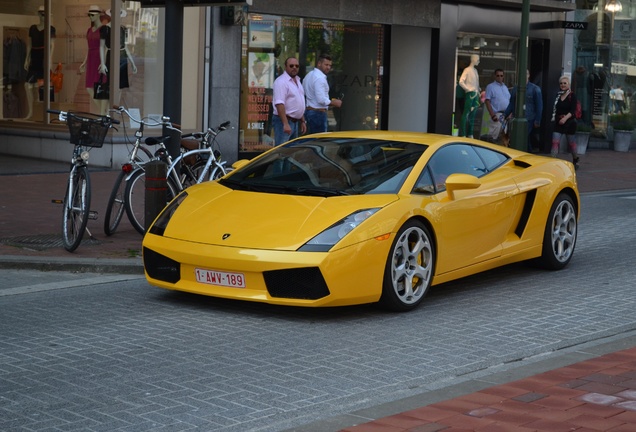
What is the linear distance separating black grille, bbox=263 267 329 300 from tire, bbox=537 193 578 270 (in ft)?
10.0

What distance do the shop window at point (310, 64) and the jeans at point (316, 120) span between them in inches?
148

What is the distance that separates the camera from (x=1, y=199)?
13.8 meters

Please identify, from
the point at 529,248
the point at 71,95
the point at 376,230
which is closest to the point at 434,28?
the point at 71,95

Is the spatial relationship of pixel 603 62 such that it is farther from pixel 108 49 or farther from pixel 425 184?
pixel 425 184

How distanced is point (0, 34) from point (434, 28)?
30.8 feet

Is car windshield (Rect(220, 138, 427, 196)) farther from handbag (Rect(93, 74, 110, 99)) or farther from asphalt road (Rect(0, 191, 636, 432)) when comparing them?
handbag (Rect(93, 74, 110, 99))

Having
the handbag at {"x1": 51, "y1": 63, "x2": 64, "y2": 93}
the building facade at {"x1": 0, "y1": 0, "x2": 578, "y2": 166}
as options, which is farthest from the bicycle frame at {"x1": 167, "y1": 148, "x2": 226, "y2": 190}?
the handbag at {"x1": 51, "y1": 63, "x2": 64, "y2": 93}

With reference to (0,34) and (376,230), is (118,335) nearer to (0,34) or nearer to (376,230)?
(376,230)

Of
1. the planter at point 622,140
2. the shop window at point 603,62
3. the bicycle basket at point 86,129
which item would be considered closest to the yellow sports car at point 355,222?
the bicycle basket at point 86,129

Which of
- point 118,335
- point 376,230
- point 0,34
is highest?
point 0,34

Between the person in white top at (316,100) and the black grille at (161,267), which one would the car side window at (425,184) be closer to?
the black grille at (161,267)

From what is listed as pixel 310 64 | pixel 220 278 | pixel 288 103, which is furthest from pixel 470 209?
pixel 310 64

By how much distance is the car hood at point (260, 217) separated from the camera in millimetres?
7695

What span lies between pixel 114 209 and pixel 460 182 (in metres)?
4.12
